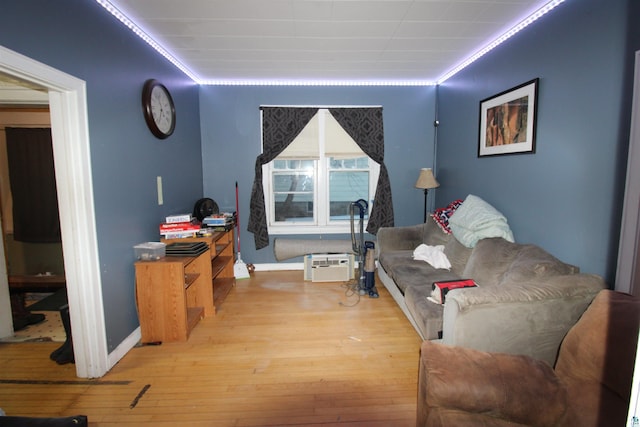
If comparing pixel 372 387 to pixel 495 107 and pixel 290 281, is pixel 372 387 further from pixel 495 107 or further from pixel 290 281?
pixel 495 107

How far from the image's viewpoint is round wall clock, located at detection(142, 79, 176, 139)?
2.59 meters

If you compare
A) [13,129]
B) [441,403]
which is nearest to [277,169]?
[13,129]

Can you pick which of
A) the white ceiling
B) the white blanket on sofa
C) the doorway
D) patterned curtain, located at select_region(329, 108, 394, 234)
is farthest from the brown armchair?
the doorway

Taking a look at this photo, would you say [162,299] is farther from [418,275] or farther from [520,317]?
[520,317]

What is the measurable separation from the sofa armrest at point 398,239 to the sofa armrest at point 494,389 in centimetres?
230

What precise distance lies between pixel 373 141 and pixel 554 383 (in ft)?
11.2

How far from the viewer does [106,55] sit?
214cm

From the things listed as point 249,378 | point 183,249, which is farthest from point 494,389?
point 183,249

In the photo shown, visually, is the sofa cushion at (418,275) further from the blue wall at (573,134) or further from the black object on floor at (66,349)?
the black object on floor at (66,349)

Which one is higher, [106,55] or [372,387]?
[106,55]

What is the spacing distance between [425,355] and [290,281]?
266 cm

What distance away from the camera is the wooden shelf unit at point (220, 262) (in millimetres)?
2952

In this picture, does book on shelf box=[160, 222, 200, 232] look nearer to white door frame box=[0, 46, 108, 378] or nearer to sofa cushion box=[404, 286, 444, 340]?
white door frame box=[0, 46, 108, 378]

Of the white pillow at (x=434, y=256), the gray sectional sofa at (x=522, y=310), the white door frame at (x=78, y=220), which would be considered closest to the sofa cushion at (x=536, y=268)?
the gray sectional sofa at (x=522, y=310)
